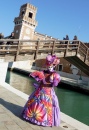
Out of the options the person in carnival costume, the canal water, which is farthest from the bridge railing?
the person in carnival costume

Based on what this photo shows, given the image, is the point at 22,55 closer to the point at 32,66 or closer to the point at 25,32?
the point at 32,66

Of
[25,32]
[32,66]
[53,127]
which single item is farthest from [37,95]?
[25,32]

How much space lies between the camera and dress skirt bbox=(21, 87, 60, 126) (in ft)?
18.1

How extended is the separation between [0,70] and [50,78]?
7953 millimetres

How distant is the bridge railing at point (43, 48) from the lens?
1219 centimetres

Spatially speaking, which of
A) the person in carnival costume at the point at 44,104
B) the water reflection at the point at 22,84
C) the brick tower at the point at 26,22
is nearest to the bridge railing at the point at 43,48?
the water reflection at the point at 22,84

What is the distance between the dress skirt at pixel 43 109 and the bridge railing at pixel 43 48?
21.2ft

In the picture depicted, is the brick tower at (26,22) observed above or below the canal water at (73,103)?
above

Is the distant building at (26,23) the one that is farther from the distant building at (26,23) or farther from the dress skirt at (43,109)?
the dress skirt at (43,109)

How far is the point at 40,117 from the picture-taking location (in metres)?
5.50

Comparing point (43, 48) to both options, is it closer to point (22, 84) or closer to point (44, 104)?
point (22, 84)

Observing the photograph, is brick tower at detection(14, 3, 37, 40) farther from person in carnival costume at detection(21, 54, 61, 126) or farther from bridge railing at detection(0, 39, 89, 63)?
person in carnival costume at detection(21, 54, 61, 126)

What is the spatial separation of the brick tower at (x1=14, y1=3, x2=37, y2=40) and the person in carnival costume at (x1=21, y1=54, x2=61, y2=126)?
46517 millimetres

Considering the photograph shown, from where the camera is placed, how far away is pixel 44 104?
5.59m
